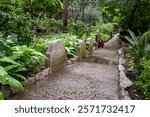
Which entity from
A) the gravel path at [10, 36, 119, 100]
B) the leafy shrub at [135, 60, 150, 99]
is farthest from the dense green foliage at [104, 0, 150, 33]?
the leafy shrub at [135, 60, 150, 99]

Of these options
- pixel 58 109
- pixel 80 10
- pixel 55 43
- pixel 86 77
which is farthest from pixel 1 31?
pixel 80 10

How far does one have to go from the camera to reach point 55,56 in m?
8.97

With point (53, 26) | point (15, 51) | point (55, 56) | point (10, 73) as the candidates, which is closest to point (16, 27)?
point (15, 51)

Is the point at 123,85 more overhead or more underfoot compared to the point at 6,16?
more underfoot

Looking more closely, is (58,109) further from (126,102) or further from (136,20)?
(136,20)

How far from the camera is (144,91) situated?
20.1 ft

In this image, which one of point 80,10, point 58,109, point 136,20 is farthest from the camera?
point 80,10

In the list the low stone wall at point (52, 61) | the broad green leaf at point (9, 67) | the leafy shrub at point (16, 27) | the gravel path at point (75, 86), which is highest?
the leafy shrub at point (16, 27)

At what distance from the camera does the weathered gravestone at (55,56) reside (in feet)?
27.8

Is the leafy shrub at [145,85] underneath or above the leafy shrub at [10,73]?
underneath

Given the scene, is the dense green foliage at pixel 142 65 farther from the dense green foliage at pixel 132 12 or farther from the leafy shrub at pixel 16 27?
the dense green foliage at pixel 132 12

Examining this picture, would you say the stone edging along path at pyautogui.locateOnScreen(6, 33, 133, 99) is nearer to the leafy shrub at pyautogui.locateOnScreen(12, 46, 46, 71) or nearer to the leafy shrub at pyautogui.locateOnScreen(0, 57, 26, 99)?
the leafy shrub at pyautogui.locateOnScreen(12, 46, 46, 71)

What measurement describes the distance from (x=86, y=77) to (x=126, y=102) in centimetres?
448

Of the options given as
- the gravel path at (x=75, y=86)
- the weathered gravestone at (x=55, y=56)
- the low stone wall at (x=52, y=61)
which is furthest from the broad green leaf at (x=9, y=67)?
the weathered gravestone at (x=55, y=56)
